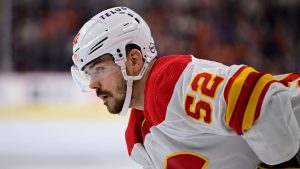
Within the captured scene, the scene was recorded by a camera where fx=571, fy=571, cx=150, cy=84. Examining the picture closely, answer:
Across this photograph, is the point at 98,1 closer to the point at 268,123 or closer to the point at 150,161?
the point at 150,161

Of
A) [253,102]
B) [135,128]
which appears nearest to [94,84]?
[135,128]

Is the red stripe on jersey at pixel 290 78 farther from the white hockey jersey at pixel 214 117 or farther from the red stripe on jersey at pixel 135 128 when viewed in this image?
the red stripe on jersey at pixel 135 128

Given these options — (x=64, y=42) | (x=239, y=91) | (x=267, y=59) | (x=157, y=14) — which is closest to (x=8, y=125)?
(x=64, y=42)

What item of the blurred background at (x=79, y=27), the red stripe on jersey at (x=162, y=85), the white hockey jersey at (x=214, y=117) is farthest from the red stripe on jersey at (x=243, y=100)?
the blurred background at (x=79, y=27)

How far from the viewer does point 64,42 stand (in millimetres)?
6762

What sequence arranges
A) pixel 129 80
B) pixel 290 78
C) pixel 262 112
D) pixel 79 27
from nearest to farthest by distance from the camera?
pixel 262 112
pixel 290 78
pixel 129 80
pixel 79 27

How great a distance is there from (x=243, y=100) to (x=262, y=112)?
62 mm

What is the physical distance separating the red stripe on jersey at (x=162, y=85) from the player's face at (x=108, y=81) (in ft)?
0.57

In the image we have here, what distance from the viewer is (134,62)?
6.91 feet

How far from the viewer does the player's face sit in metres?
2.07

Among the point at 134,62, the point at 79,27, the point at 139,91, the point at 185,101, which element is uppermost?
the point at 79,27

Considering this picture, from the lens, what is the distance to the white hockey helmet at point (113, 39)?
2.03m

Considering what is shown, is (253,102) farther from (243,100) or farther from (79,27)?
(79,27)

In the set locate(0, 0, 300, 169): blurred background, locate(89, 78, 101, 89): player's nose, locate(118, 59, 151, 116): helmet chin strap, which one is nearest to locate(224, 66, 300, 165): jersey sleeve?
locate(118, 59, 151, 116): helmet chin strap
